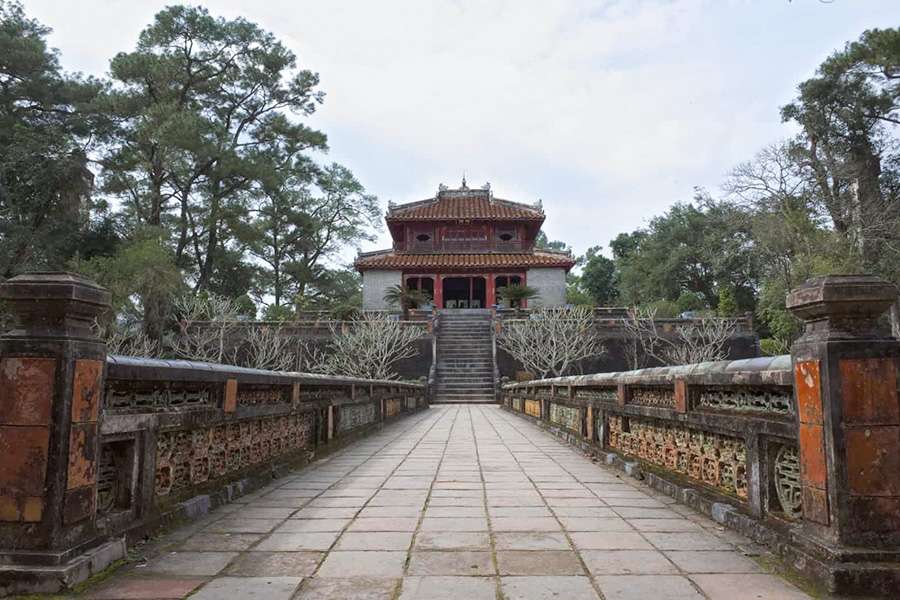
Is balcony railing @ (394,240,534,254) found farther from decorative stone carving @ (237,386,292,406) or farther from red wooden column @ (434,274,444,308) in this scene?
decorative stone carving @ (237,386,292,406)

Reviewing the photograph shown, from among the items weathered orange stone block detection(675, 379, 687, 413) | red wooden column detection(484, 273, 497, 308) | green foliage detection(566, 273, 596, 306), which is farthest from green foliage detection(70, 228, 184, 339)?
green foliage detection(566, 273, 596, 306)

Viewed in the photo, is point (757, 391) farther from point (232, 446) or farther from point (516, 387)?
point (516, 387)

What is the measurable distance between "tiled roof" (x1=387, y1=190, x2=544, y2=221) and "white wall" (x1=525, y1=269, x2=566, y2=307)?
3.49m

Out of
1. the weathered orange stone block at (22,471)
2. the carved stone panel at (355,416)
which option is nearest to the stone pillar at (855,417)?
the weathered orange stone block at (22,471)

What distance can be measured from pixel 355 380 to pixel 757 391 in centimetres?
712

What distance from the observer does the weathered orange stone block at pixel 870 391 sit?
2.60 metres

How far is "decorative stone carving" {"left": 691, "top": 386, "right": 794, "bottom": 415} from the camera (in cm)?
321

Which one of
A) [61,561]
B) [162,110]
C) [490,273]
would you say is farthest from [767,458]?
[490,273]

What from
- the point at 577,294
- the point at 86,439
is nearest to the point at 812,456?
the point at 86,439

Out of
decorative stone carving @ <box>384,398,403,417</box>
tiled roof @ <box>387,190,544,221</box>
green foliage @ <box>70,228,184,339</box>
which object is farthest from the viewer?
tiled roof @ <box>387,190,544,221</box>

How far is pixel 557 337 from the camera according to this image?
24.4 meters

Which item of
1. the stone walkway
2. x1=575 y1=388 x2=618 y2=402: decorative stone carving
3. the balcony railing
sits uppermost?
the balcony railing

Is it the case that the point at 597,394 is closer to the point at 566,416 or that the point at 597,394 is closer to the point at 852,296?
the point at 566,416

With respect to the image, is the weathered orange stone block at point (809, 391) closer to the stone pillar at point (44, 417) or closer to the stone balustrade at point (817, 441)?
the stone balustrade at point (817, 441)
